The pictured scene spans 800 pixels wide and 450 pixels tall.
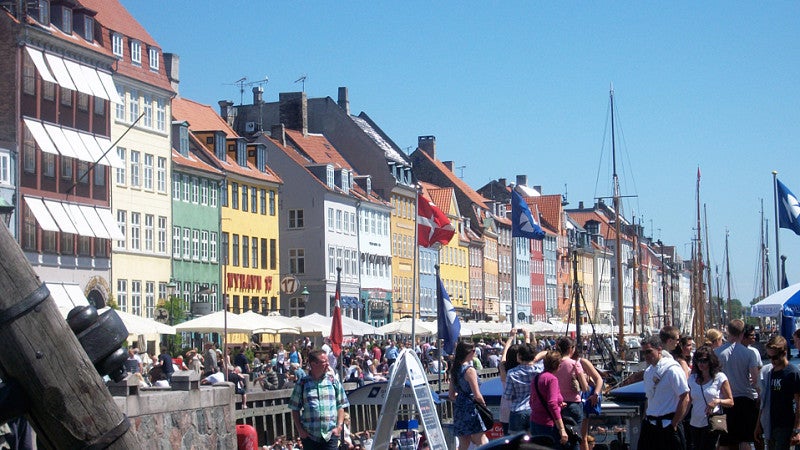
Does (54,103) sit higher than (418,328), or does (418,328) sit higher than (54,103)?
(54,103)

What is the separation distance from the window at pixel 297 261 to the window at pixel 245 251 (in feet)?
25.8

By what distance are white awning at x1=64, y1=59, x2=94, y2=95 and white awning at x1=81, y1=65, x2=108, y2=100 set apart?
0.25 meters

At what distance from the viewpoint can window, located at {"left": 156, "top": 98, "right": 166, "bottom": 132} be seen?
55.5 metres

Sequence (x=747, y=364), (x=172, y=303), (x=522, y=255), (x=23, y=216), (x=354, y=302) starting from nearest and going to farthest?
(x=747, y=364), (x=23, y=216), (x=172, y=303), (x=354, y=302), (x=522, y=255)

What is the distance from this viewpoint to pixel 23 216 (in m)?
43.8

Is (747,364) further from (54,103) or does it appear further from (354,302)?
(354,302)

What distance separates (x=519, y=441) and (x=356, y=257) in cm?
7418

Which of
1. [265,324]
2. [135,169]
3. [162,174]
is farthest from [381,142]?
[265,324]

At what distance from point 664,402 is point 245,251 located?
52982 mm

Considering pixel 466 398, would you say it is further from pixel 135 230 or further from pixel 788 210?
pixel 135 230

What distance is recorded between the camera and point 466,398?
43.0 feet

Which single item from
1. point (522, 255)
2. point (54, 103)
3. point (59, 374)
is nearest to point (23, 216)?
point (54, 103)

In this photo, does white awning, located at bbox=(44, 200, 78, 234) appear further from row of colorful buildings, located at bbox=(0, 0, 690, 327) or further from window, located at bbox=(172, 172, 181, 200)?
window, located at bbox=(172, 172, 181, 200)

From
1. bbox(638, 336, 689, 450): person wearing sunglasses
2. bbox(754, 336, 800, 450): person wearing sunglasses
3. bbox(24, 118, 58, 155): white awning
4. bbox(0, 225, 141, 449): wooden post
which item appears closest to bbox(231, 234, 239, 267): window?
bbox(24, 118, 58, 155): white awning
